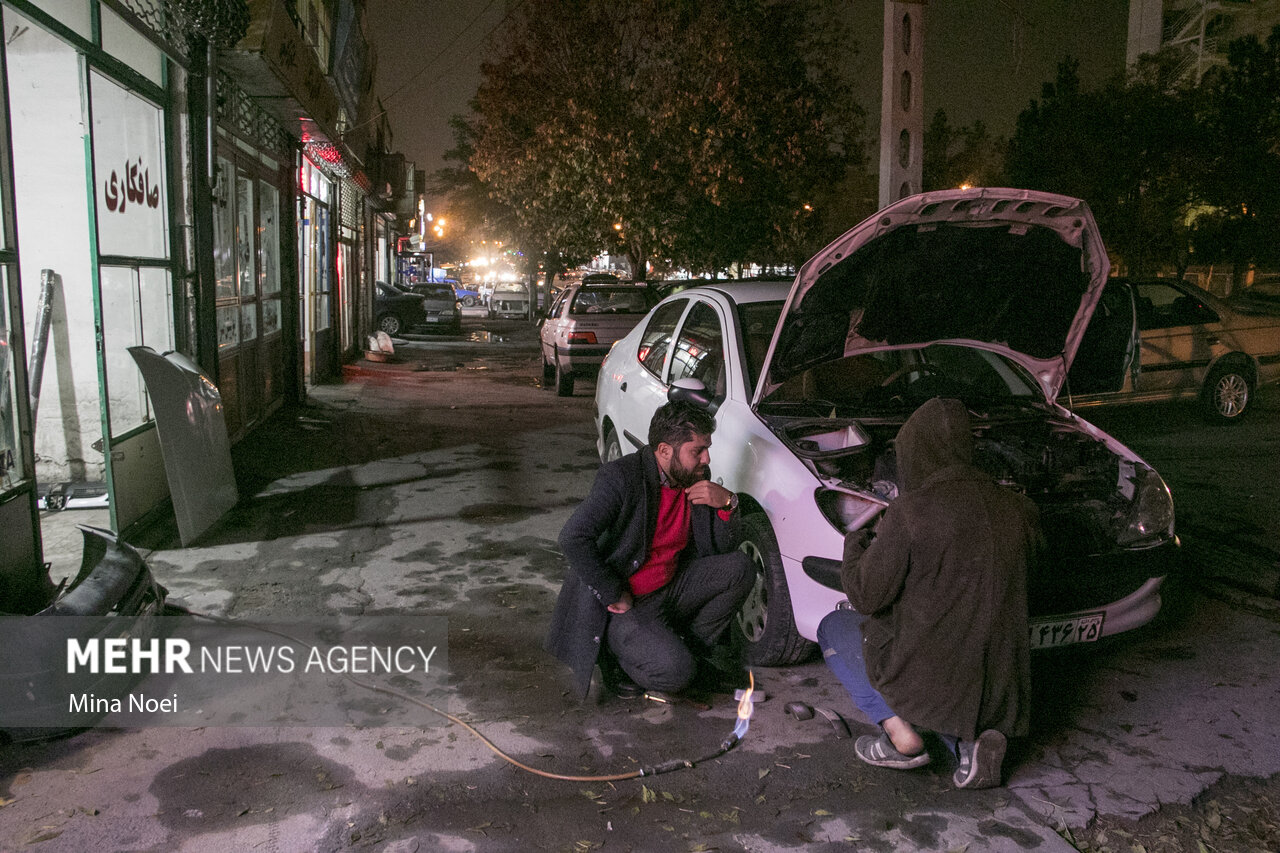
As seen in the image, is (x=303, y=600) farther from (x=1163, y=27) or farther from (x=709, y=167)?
(x=1163, y=27)

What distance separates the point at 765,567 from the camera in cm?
426

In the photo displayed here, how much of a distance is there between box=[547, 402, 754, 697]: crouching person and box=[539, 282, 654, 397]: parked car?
951 centimetres

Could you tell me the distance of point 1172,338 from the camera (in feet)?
32.8

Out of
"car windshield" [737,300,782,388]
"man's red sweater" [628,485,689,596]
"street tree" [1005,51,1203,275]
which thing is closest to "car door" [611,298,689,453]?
"car windshield" [737,300,782,388]

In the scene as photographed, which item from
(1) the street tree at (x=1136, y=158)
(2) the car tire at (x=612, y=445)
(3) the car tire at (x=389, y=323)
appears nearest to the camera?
(2) the car tire at (x=612, y=445)

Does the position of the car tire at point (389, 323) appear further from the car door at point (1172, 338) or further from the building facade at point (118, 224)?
the car door at point (1172, 338)

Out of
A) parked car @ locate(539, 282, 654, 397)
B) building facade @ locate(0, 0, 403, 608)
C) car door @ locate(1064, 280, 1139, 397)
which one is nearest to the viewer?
building facade @ locate(0, 0, 403, 608)

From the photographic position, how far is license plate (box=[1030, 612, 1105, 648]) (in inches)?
149

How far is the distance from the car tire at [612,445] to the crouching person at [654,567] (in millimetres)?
2537

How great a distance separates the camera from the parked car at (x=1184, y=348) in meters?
9.61

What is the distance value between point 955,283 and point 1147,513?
4.69 ft

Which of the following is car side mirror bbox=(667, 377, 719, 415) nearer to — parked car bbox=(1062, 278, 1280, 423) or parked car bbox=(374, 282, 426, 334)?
parked car bbox=(1062, 278, 1280, 423)

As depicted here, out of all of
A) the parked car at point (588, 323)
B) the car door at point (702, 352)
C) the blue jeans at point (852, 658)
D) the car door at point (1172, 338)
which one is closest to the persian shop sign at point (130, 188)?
the car door at point (702, 352)

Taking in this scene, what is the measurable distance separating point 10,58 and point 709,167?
13.1 m
